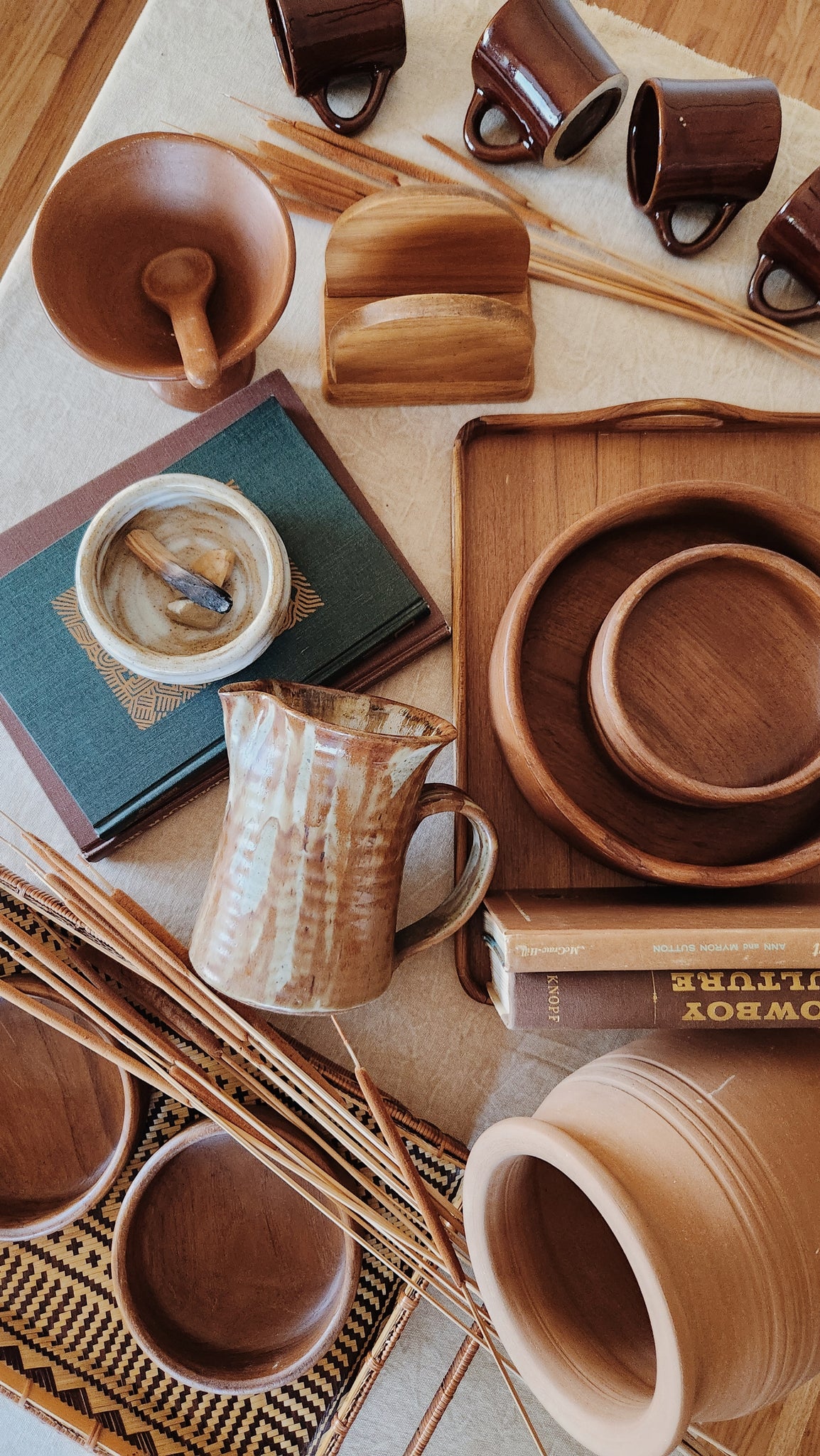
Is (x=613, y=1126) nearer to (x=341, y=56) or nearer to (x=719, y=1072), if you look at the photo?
(x=719, y=1072)

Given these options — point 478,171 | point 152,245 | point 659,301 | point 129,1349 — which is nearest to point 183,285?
point 152,245

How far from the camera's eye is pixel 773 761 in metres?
0.63

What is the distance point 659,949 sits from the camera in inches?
21.8

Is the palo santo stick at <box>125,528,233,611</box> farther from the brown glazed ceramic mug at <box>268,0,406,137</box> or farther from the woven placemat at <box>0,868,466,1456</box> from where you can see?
the brown glazed ceramic mug at <box>268,0,406,137</box>

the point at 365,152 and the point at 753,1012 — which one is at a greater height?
the point at 365,152

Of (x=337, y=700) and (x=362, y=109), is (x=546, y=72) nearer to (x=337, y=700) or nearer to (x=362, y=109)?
(x=362, y=109)

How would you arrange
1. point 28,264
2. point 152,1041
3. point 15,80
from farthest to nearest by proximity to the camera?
1. point 15,80
2. point 28,264
3. point 152,1041

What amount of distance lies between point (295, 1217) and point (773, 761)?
0.51m

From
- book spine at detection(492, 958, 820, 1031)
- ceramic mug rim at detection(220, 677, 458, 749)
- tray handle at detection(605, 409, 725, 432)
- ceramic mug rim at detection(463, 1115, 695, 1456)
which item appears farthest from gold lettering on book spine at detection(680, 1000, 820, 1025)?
tray handle at detection(605, 409, 725, 432)

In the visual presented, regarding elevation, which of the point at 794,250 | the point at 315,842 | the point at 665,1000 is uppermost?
the point at 794,250

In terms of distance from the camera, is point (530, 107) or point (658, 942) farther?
point (530, 107)

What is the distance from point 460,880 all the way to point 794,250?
0.56m

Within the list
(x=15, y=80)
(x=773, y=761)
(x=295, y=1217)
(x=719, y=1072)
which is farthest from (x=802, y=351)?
(x=15, y=80)

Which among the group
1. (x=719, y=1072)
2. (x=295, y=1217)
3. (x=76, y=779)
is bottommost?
(x=295, y=1217)
